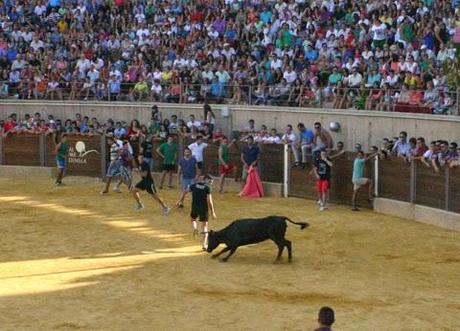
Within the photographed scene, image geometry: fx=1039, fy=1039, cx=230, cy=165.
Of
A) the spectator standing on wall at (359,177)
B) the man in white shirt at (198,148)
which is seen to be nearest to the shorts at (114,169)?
the man in white shirt at (198,148)

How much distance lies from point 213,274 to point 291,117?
11.3 metres

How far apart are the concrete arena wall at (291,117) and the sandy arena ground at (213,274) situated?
2.39 m

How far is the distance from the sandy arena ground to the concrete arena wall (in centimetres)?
239

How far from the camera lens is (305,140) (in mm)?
25234

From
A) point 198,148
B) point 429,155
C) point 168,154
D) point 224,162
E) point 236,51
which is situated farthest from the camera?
point 236,51

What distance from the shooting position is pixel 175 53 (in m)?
31.3

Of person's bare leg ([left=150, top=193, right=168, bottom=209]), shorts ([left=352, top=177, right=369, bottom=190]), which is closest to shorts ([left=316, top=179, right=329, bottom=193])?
shorts ([left=352, top=177, right=369, bottom=190])

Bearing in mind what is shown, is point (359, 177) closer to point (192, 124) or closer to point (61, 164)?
point (192, 124)

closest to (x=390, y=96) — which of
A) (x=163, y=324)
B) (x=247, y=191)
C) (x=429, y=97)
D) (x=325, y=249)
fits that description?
(x=429, y=97)

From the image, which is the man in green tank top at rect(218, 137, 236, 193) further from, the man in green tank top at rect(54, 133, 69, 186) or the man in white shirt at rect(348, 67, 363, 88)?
the man in green tank top at rect(54, 133, 69, 186)

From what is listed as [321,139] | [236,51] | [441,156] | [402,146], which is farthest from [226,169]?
[441,156]

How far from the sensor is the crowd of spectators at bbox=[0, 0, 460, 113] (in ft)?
82.8

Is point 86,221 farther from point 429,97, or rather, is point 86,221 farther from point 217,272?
point 429,97

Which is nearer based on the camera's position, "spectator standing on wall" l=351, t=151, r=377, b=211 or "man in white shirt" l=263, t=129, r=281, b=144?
"spectator standing on wall" l=351, t=151, r=377, b=211
